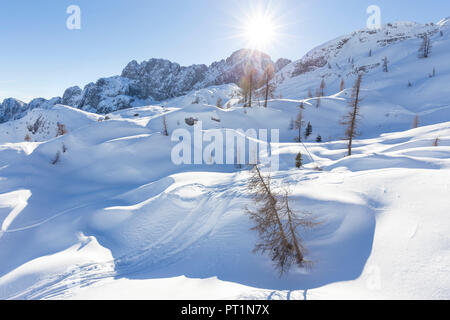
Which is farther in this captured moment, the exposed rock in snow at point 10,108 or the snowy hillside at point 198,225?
the exposed rock in snow at point 10,108

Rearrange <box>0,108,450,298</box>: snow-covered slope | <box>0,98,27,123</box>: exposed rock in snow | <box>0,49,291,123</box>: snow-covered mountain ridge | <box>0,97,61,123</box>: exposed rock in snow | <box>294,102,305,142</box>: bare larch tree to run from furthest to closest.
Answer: <box>0,98,27,123</box>: exposed rock in snow < <box>0,97,61,123</box>: exposed rock in snow < <box>0,49,291,123</box>: snow-covered mountain ridge < <box>294,102,305,142</box>: bare larch tree < <box>0,108,450,298</box>: snow-covered slope

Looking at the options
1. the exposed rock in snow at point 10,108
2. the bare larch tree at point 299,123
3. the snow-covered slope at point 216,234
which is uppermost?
the exposed rock in snow at point 10,108

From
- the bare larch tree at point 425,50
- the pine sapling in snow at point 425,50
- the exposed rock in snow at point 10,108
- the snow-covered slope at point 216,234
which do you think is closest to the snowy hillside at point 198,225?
the snow-covered slope at point 216,234

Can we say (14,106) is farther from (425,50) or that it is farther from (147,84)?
(425,50)

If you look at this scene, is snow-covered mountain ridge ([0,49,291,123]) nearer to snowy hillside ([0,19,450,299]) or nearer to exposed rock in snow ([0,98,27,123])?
exposed rock in snow ([0,98,27,123])

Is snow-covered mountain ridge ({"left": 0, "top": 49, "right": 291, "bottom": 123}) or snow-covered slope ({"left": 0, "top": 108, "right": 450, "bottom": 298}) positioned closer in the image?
snow-covered slope ({"left": 0, "top": 108, "right": 450, "bottom": 298})

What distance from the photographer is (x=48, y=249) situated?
1032 centimetres

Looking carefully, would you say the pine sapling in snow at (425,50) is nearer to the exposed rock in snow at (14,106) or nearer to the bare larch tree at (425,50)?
the bare larch tree at (425,50)

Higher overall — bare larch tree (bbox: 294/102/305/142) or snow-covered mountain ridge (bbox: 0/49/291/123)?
snow-covered mountain ridge (bbox: 0/49/291/123)

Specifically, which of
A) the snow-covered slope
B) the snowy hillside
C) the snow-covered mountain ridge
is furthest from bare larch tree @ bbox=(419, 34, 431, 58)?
the snow-covered mountain ridge

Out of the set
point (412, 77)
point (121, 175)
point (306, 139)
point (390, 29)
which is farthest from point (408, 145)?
point (390, 29)

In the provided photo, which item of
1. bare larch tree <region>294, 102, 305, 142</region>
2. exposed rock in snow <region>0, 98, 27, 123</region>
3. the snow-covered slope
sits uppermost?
exposed rock in snow <region>0, 98, 27, 123</region>

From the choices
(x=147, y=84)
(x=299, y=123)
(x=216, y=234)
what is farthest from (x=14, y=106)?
(x=216, y=234)
